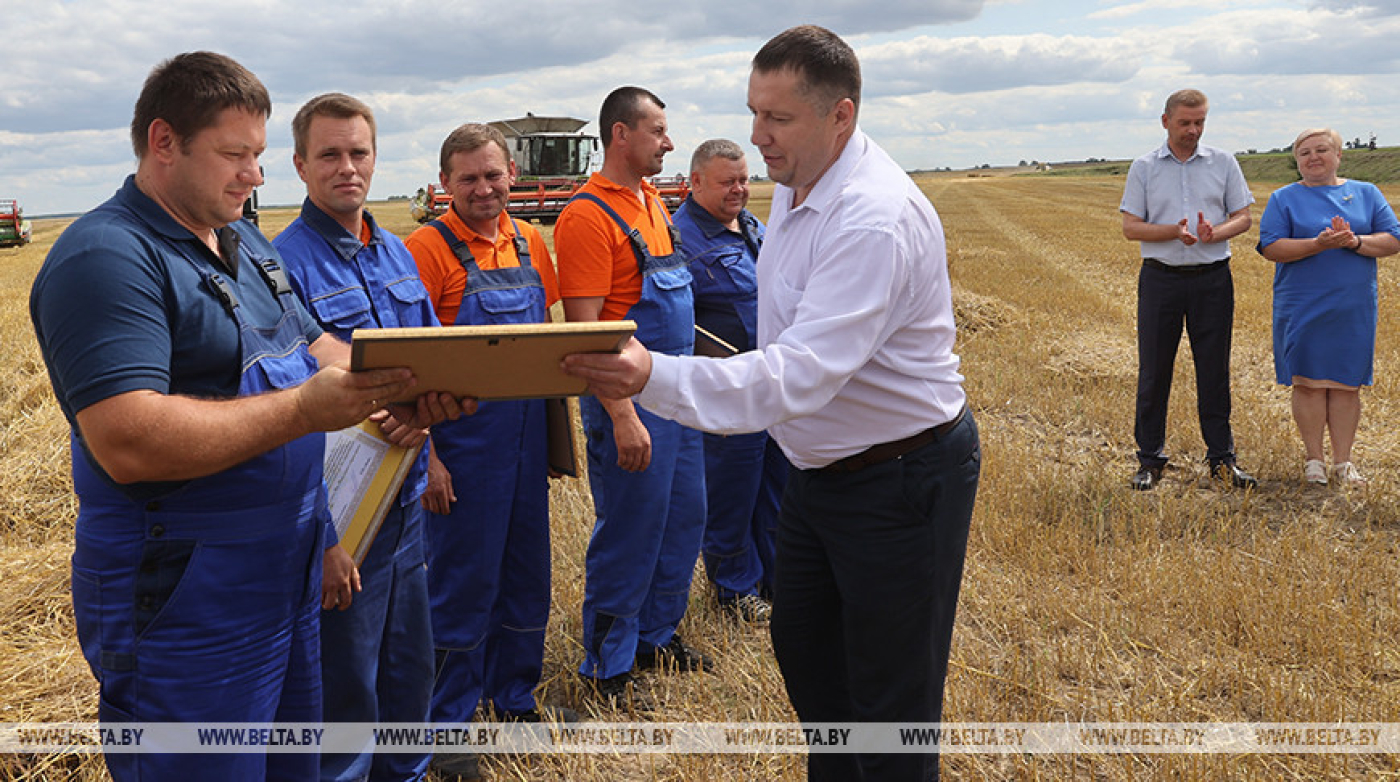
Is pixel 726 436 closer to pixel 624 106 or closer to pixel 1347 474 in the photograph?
pixel 624 106

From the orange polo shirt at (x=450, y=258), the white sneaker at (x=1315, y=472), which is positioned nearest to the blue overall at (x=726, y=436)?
the orange polo shirt at (x=450, y=258)

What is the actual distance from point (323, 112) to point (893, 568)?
2.27 metres

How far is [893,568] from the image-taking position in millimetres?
2523

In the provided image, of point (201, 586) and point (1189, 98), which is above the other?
point (1189, 98)

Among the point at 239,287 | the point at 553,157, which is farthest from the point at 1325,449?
the point at 553,157

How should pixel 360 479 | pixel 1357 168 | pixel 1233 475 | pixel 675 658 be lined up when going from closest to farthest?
1. pixel 360 479
2. pixel 675 658
3. pixel 1233 475
4. pixel 1357 168

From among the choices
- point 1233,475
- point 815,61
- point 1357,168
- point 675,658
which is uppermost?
point 1357,168

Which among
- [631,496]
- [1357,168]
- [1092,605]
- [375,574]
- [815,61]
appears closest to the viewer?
[815,61]

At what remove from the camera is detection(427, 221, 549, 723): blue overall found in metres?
3.62

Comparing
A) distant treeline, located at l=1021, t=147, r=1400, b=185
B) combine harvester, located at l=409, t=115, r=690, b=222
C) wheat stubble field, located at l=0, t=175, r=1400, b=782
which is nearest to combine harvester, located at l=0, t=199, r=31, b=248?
combine harvester, located at l=409, t=115, r=690, b=222

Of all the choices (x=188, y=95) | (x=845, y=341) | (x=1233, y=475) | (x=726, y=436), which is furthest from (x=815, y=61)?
A: (x=1233, y=475)

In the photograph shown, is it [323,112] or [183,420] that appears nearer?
[183,420]

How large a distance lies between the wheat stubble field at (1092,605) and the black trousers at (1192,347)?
28cm

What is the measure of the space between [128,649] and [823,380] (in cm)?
160
